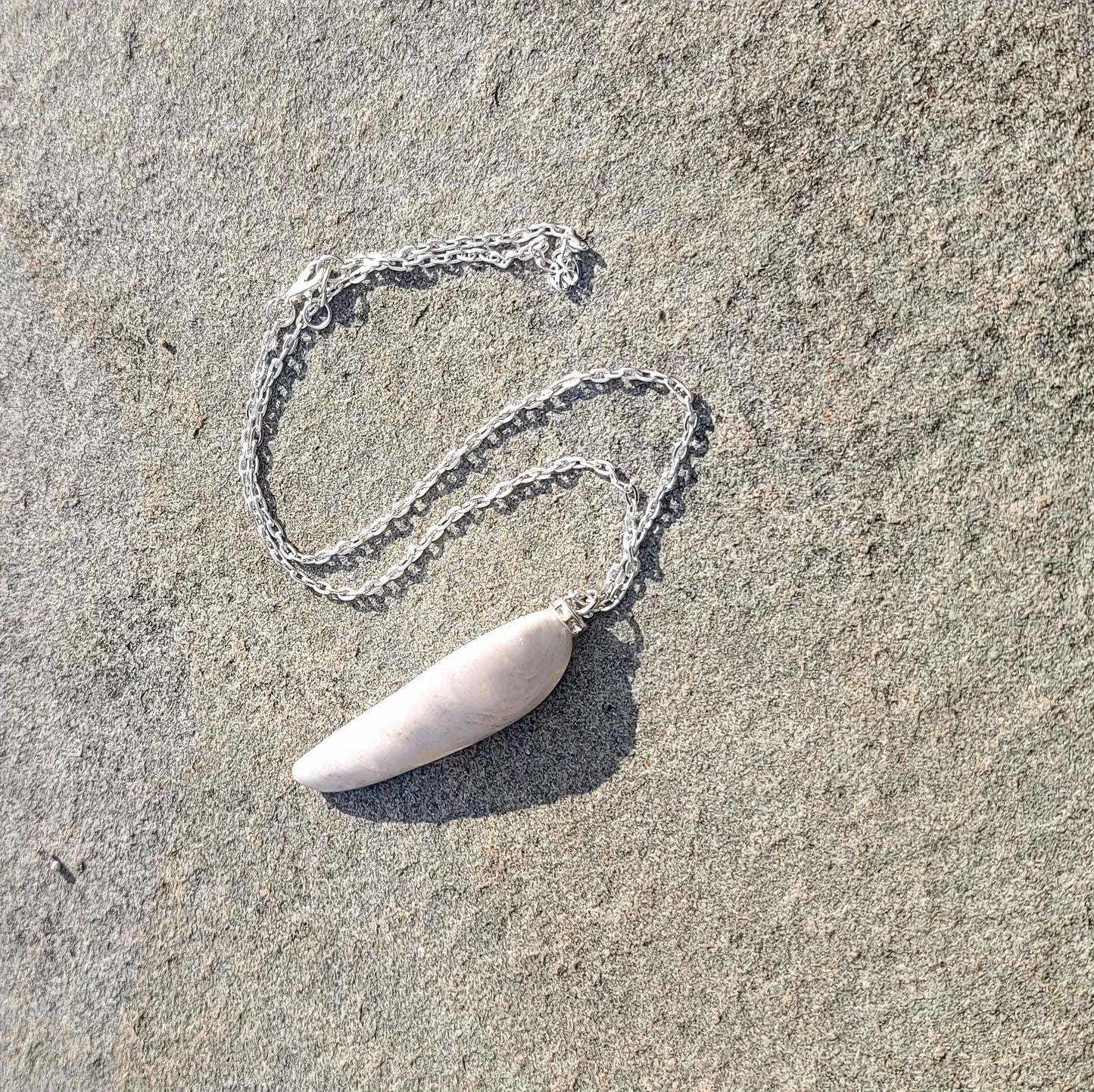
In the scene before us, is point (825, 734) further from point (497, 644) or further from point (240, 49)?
point (240, 49)

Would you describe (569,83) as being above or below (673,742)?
above

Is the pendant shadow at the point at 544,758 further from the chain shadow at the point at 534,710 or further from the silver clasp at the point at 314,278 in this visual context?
the silver clasp at the point at 314,278

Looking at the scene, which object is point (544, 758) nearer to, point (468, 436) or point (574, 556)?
point (574, 556)

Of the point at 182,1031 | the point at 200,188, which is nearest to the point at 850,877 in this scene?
the point at 182,1031

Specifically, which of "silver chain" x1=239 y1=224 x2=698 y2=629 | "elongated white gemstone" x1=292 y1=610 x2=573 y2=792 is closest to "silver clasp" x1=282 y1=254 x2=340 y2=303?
"silver chain" x1=239 y1=224 x2=698 y2=629

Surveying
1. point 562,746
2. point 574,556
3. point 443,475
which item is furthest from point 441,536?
point 562,746

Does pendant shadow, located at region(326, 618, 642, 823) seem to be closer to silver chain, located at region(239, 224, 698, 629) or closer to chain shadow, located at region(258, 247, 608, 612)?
silver chain, located at region(239, 224, 698, 629)

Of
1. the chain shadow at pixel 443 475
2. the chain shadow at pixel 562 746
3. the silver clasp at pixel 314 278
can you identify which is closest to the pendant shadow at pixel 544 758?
the chain shadow at pixel 562 746
